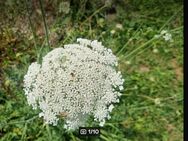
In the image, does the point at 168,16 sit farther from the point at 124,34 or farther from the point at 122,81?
the point at 122,81

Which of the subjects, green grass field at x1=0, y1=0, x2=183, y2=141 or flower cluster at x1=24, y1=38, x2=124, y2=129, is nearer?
flower cluster at x1=24, y1=38, x2=124, y2=129

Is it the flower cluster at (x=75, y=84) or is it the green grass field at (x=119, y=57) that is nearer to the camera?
the flower cluster at (x=75, y=84)

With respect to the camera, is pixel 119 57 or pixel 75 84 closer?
pixel 75 84

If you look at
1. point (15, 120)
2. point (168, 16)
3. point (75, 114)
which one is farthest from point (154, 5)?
point (15, 120)

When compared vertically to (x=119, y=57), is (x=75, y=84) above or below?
below
